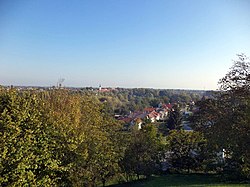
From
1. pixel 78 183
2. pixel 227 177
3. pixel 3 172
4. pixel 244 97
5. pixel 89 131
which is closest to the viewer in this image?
pixel 3 172

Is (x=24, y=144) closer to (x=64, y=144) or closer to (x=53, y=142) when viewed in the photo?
(x=53, y=142)

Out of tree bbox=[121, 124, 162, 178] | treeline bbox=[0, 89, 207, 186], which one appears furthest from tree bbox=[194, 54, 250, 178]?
tree bbox=[121, 124, 162, 178]

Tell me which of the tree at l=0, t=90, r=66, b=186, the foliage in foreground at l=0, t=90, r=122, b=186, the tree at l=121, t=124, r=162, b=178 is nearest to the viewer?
the tree at l=0, t=90, r=66, b=186

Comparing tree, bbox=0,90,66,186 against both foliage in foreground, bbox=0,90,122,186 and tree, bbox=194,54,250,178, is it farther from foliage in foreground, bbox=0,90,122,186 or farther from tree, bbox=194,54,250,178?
tree, bbox=194,54,250,178

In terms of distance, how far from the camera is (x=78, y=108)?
52.9 feet

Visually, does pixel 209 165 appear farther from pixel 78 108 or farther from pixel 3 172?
pixel 3 172

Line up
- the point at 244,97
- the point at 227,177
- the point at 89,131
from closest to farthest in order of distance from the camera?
the point at 244,97, the point at 89,131, the point at 227,177

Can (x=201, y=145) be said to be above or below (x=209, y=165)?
above

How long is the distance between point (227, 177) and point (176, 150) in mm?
4871

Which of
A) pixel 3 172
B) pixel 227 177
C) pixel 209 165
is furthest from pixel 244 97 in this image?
pixel 209 165

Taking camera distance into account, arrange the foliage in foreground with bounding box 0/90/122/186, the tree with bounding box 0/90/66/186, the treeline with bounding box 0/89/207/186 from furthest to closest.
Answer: the treeline with bounding box 0/89/207/186, the foliage in foreground with bounding box 0/90/122/186, the tree with bounding box 0/90/66/186

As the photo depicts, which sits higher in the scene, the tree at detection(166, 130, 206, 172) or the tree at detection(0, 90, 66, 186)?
the tree at detection(0, 90, 66, 186)

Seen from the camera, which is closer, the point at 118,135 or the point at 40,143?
the point at 40,143

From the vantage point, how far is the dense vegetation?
34.2 ft
